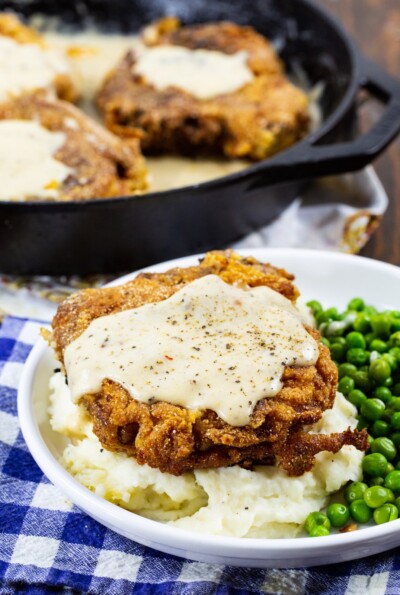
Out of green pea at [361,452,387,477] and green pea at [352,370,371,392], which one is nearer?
green pea at [361,452,387,477]

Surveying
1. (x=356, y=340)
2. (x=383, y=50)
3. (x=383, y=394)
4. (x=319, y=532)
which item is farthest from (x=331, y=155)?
(x=383, y=50)

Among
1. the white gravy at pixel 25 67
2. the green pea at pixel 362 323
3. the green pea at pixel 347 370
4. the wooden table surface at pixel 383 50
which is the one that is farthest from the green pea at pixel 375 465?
the white gravy at pixel 25 67

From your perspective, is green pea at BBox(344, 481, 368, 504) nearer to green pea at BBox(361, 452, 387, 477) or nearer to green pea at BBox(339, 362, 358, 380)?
green pea at BBox(361, 452, 387, 477)

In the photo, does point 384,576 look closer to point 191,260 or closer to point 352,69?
point 191,260

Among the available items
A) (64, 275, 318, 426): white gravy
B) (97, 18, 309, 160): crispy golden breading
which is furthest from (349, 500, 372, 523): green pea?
(97, 18, 309, 160): crispy golden breading

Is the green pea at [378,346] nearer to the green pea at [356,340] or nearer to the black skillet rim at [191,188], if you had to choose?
the green pea at [356,340]

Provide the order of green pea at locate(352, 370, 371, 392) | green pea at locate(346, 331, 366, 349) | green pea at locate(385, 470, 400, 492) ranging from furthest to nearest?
green pea at locate(346, 331, 366, 349)
green pea at locate(352, 370, 371, 392)
green pea at locate(385, 470, 400, 492)

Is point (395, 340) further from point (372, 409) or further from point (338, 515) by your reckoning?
point (338, 515)
